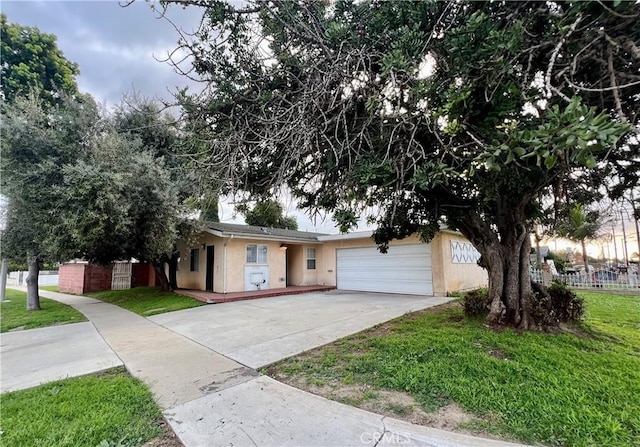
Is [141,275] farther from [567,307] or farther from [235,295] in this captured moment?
[567,307]

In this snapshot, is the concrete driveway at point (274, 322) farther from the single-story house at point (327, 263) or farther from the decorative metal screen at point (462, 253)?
the decorative metal screen at point (462, 253)

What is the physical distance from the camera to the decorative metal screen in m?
12.3

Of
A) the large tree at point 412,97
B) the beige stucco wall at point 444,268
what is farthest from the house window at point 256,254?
the large tree at point 412,97

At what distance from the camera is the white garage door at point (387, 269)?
12.1 m

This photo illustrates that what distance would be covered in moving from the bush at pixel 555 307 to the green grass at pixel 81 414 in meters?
6.42

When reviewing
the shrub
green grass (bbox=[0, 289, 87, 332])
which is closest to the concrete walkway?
the shrub

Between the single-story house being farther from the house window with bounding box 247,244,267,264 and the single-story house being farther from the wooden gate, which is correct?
the wooden gate

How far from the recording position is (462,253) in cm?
1300

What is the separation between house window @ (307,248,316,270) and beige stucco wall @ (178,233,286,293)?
171 centimetres

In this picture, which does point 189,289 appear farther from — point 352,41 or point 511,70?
point 511,70

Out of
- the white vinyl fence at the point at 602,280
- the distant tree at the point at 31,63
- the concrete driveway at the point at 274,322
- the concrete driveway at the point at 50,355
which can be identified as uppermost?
the distant tree at the point at 31,63

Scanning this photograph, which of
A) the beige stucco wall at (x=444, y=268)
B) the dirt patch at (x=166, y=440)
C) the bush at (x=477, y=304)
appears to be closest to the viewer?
the dirt patch at (x=166, y=440)

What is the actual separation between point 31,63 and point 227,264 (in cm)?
1218
